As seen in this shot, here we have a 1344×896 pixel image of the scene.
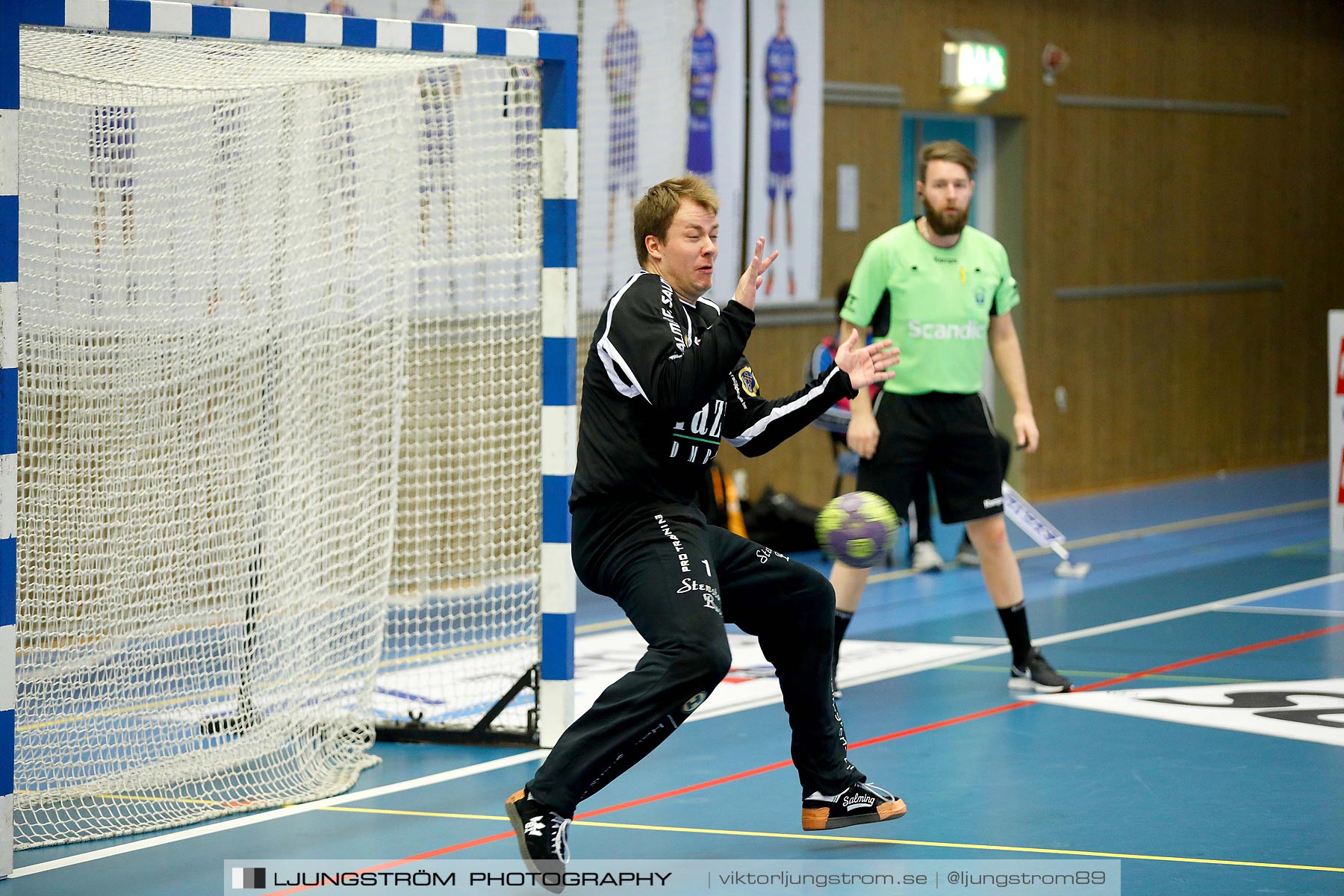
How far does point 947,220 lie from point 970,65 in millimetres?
7644

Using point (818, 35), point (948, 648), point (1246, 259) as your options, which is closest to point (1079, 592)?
point (948, 648)

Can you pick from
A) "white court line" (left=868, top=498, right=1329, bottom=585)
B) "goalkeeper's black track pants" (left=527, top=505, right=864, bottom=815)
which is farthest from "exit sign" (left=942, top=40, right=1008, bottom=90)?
"goalkeeper's black track pants" (left=527, top=505, right=864, bottom=815)

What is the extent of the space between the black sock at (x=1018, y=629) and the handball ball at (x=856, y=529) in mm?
1545

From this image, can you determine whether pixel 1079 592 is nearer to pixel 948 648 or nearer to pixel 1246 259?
pixel 948 648

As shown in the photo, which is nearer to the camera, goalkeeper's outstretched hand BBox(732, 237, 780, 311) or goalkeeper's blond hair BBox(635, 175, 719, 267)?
goalkeeper's outstretched hand BBox(732, 237, 780, 311)

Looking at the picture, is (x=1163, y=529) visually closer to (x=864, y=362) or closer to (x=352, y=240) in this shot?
(x=352, y=240)

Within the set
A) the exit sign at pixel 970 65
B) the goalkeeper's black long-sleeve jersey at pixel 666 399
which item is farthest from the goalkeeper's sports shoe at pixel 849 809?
the exit sign at pixel 970 65

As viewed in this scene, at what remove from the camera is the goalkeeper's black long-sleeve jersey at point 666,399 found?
16.1 feet

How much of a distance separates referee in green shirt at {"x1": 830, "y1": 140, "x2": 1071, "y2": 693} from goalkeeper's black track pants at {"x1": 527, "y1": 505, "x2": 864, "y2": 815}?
7.03 feet

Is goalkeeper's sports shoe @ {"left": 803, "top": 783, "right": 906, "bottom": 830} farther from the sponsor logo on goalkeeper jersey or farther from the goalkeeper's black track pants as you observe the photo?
the sponsor logo on goalkeeper jersey

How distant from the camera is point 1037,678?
25.4 feet

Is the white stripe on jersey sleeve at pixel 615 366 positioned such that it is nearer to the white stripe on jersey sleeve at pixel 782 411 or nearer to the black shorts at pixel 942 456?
the white stripe on jersey sleeve at pixel 782 411

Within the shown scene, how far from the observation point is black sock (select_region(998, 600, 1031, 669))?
7711 millimetres

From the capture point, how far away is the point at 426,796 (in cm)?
625
